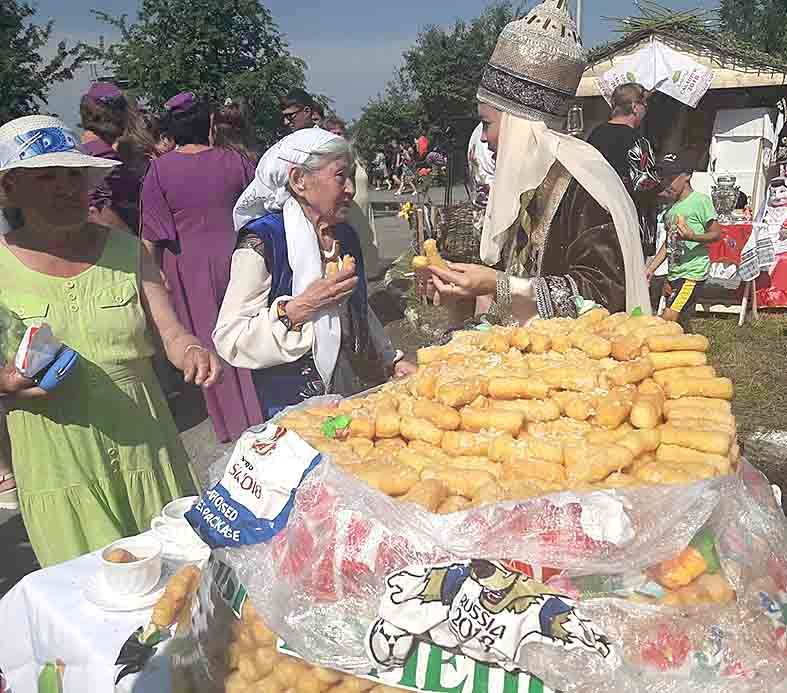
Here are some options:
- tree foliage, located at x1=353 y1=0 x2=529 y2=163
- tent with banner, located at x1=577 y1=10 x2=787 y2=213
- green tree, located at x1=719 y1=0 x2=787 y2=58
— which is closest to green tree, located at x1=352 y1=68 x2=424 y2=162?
tree foliage, located at x1=353 y1=0 x2=529 y2=163

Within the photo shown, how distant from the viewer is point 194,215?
4406 mm

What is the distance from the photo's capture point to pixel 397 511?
1.29m

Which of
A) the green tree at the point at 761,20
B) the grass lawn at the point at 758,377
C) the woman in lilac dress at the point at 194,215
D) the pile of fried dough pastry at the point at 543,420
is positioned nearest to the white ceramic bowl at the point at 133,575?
the pile of fried dough pastry at the point at 543,420

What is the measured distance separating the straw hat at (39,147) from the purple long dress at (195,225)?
218cm

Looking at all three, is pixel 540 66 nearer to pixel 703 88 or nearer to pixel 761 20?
pixel 703 88

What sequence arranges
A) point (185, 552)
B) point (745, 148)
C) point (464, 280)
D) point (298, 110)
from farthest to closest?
1. point (745, 148)
2. point (298, 110)
3. point (464, 280)
4. point (185, 552)

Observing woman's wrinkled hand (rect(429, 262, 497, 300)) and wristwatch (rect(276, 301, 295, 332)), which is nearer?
woman's wrinkled hand (rect(429, 262, 497, 300))

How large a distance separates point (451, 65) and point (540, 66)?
35.3 m

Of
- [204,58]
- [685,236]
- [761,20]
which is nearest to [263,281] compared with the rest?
[685,236]

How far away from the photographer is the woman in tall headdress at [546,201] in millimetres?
2297

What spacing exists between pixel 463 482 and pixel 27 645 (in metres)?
1.23

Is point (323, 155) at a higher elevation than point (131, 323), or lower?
higher

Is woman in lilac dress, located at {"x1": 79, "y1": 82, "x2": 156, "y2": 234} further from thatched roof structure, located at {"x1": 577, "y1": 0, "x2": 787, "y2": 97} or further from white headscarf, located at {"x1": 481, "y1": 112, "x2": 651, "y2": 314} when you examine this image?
thatched roof structure, located at {"x1": 577, "y1": 0, "x2": 787, "y2": 97}

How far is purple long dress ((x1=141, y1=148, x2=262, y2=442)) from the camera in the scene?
4.38m
